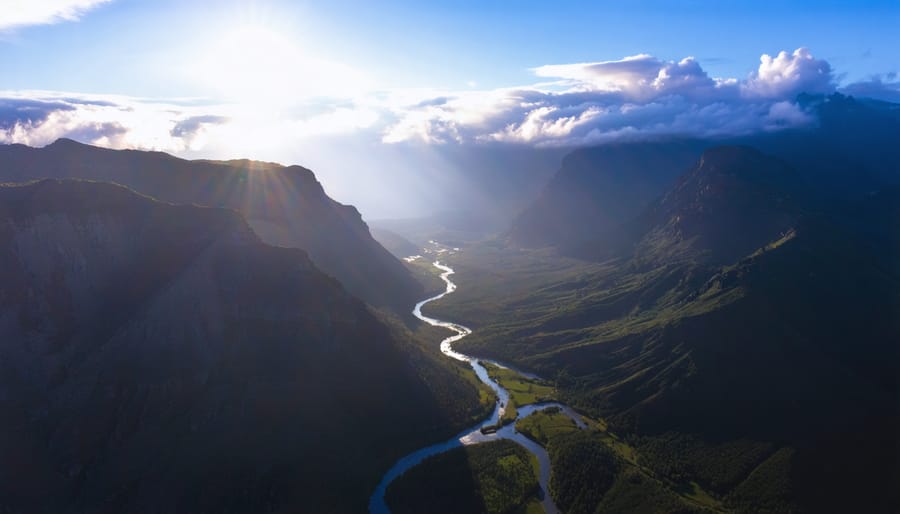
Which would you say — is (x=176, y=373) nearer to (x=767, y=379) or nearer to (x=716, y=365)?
(x=716, y=365)

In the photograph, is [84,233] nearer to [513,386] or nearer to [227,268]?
[227,268]

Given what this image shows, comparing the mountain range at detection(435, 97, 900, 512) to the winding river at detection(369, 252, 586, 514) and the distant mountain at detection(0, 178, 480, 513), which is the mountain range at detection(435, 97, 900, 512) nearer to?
the winding river at detection(369, 252, 586, 514)

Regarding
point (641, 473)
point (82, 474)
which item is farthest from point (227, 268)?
point (641, 473)

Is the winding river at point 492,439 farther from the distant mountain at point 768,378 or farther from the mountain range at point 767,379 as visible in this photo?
the mountain range at point 767,379

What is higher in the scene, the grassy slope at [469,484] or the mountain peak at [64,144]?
the mountain peak at [64,144]

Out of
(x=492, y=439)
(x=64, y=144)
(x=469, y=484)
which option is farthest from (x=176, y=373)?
(x=64, y=144)

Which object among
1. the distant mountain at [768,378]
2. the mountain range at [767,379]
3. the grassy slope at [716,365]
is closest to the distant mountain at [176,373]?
the grassy slope at [716,365]

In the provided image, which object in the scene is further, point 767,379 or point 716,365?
point 716,365

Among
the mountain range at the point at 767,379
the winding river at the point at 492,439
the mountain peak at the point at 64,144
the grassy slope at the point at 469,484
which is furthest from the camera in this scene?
the mountain peak at the point at 64,144

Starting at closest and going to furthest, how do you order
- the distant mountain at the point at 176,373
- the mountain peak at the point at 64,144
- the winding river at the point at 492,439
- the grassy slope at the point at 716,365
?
the distant mountain at the point at 176,373, the winding river at the point at 492,439, the grassy slope at the point at 716,365, the mountain peak at the point at 64,144

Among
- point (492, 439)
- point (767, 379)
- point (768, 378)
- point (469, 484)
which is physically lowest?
point (492, 439)
